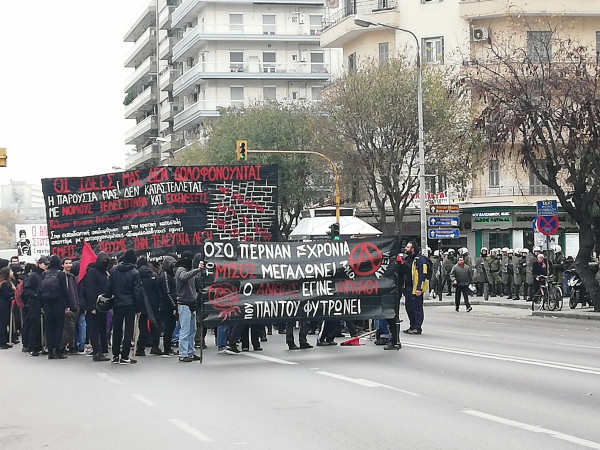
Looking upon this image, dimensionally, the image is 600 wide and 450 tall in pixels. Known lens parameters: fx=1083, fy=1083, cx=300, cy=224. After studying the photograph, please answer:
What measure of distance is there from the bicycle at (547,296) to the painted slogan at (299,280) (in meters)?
13.9

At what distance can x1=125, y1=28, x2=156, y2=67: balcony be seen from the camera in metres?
99.1

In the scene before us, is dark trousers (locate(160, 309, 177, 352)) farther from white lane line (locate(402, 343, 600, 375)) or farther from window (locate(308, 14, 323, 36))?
window (locate(308, 14, 323, 36))

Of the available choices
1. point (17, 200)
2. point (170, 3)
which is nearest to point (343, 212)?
point (170, 3)

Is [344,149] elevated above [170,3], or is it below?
below

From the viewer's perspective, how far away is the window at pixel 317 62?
83.1 metres

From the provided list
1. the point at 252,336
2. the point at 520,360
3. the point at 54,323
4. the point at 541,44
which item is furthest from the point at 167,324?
the point at 541,44

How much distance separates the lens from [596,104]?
92.4ft

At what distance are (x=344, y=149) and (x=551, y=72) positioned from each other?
705 inches

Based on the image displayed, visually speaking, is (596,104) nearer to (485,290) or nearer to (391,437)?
(485,290)

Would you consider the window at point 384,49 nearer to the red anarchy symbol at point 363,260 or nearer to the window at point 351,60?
the window at point 351,60

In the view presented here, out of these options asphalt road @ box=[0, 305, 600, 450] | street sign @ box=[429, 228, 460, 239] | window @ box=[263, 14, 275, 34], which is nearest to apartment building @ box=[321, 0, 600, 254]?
street sign @ box=[429, 228, 460, 239]

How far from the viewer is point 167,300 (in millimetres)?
18547

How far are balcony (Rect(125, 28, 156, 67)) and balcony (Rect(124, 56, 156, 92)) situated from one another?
949 millimetres

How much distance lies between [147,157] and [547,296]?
2834 inches
